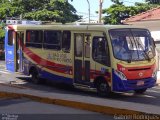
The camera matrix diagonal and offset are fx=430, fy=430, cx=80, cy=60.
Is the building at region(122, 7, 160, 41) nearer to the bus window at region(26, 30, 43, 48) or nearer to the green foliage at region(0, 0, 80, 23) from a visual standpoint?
the bus window at region(26, 30, 43, 48)

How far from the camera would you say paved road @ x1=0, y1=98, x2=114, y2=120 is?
9828 millimetres

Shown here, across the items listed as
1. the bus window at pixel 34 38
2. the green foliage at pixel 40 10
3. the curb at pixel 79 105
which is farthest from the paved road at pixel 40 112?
the green foliage at pixel 40 10

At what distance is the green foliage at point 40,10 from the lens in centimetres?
4209

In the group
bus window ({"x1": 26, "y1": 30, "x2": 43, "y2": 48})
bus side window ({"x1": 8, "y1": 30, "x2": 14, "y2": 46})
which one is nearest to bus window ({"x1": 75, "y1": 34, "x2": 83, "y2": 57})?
bus window ({"x1": 26, "y1": 30, "x2": 43, "y2": 48})

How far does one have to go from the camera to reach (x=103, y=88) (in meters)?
15.3

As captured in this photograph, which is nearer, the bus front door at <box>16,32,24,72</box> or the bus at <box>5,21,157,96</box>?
the bus at <box>5,21,157,96</box>

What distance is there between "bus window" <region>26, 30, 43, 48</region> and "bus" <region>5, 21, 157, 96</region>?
0.04 m

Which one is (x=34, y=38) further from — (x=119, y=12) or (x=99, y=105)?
(x=119, y=12)

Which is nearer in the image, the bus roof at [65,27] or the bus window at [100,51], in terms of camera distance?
the bus window at [100,51]

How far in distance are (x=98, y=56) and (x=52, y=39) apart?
10.5ft

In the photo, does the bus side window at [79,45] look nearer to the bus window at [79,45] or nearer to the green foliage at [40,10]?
the bus window at [79,45]

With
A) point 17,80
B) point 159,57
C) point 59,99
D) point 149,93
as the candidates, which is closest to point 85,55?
point 149,93

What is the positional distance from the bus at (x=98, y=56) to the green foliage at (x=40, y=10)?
2340 cm

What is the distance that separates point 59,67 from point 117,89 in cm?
357
